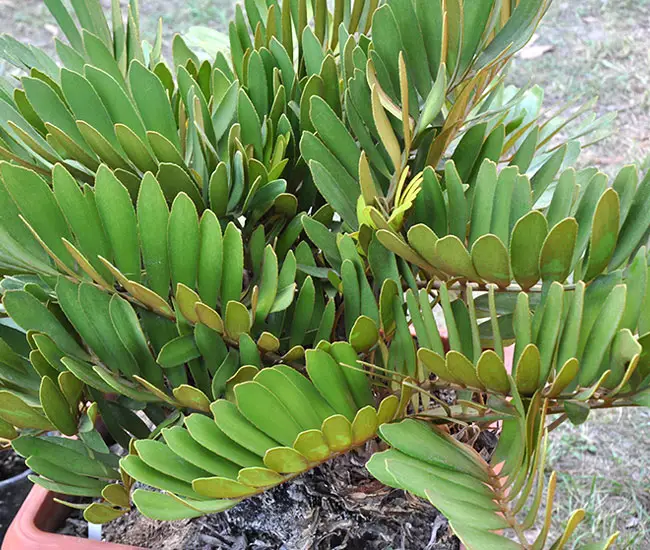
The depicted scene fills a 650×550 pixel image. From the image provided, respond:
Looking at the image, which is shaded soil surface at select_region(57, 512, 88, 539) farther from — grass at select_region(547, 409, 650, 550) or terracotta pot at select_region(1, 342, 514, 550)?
grass at select_region(547, 409, 650, 550)

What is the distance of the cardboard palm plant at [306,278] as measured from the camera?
0.40m

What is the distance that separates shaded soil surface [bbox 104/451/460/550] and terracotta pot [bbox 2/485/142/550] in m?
0.08

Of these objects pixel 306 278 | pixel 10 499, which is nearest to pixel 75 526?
pixel 10 499

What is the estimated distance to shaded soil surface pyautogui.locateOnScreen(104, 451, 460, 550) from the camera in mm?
598

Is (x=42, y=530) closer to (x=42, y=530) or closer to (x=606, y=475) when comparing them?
(x=42, y=530)

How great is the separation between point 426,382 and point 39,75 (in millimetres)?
330

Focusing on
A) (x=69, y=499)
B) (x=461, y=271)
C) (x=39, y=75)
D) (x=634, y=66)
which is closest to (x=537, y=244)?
(x=461, y=271)

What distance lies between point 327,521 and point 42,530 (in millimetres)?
252

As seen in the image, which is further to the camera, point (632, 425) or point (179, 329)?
point (632, 425)

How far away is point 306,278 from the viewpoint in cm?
48

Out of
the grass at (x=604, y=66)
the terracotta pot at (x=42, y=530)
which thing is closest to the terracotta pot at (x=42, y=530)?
the terracotta pot at (x=42, y=530)

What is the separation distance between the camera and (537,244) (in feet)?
1.31

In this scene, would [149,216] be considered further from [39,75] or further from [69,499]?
[69,499]

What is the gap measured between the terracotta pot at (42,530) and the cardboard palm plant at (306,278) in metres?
0.13
